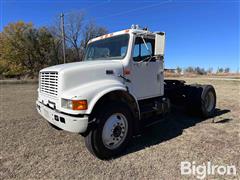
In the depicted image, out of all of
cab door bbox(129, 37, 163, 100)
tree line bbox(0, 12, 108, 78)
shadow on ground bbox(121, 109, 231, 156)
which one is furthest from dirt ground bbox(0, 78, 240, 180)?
tree line bbox(0, 12, 108, 78)

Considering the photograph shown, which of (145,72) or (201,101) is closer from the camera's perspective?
(145,72)

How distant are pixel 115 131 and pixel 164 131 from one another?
187 centimetres

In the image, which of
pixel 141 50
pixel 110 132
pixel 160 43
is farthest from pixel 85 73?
pixel 160 43

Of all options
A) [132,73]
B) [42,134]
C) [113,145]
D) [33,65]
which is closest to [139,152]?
[113,145]

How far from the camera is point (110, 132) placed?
3.93m

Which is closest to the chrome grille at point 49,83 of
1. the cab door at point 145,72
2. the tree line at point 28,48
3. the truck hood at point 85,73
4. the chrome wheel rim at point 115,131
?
the truck hood at point 85,73

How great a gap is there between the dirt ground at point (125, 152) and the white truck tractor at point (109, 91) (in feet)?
1.28

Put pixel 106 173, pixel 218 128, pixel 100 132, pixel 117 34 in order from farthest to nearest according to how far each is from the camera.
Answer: pixel 218 128 → pixel 117 34 → pixel 100 132 → pixel 106 173

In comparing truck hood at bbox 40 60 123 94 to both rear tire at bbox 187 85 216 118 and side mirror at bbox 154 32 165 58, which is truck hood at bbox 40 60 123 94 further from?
rear tire at bbox 187 85 216 118

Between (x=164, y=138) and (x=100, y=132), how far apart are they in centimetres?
181

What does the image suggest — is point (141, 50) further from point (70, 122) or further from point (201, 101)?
point (201, 101)

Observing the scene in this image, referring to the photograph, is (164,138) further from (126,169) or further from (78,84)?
(78,84)

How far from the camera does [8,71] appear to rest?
1545 inches

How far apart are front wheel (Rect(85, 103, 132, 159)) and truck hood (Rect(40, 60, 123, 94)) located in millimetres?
578
